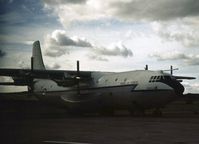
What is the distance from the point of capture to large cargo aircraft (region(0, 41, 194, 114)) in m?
28.5

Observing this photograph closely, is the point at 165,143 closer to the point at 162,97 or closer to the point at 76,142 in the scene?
the point at 76,142

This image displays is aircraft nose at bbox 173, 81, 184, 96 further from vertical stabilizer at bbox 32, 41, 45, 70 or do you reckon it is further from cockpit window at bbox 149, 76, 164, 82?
vertical stabilizer at bbox 32, 41, 45, 70

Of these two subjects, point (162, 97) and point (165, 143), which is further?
point (162, 97)

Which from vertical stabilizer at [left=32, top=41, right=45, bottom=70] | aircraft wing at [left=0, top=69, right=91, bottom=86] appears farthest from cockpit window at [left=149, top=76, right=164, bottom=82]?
vertical stabilizer at [left=32, top=41, right=45, bottom=70]

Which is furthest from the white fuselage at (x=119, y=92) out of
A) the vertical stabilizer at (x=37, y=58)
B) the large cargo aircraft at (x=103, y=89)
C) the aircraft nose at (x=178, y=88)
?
the vertical stabilizer at (x=37, y=58)

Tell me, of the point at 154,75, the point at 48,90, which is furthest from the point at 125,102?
the point at 48,90

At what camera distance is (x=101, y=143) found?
12.0 m

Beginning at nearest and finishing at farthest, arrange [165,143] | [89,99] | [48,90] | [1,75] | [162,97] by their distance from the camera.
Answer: [165,143] → [162,97] → [89,99] → [1,75] → [48,90]

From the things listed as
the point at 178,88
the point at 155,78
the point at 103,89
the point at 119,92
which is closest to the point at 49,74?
the point at 103,89

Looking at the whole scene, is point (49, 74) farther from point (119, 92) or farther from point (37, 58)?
point (37, 58)

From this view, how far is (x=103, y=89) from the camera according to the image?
107ft

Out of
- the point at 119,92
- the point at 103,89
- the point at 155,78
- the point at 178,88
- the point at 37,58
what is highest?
the point at 37,58

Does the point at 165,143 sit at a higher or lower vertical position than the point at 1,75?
lower

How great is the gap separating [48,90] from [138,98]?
43.0ft
